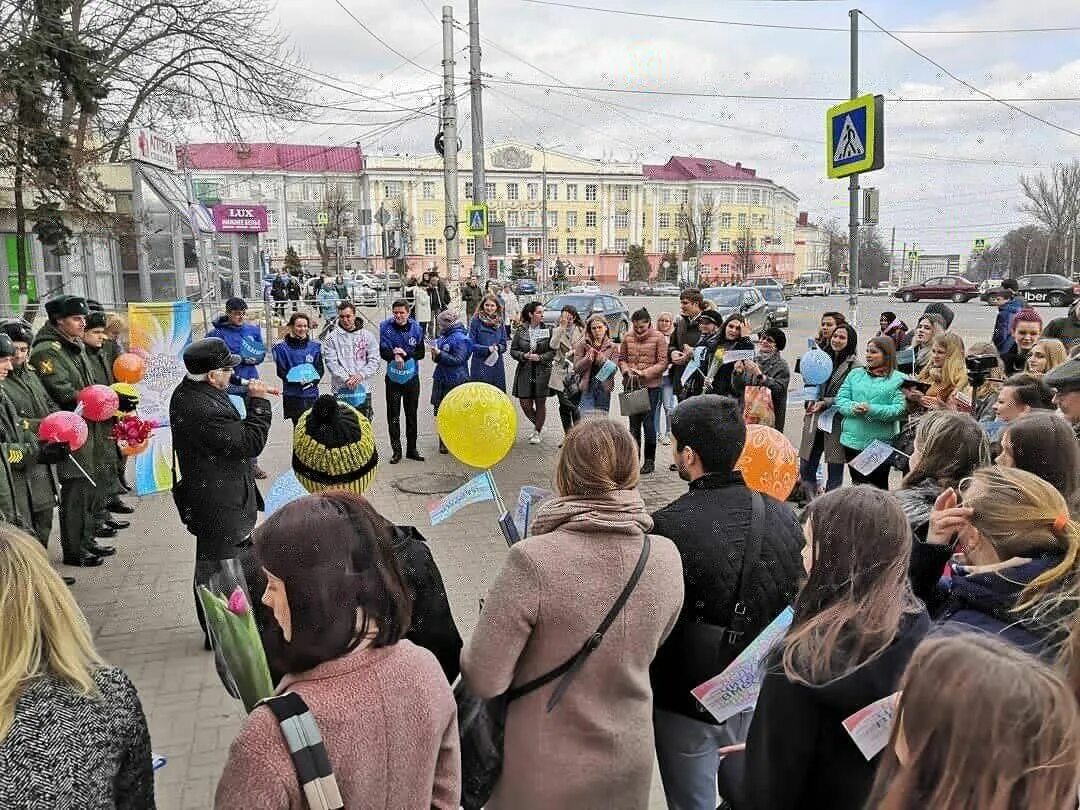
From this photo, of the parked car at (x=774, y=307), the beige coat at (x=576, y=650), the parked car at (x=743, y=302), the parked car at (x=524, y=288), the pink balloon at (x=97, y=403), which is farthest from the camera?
the parked car at (x=524, y=288)

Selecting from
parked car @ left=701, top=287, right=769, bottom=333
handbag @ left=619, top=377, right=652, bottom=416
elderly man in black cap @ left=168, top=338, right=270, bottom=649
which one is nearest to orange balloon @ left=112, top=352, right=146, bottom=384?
elderly man in black cap @ left=168, top=338, right=270, bottom=649

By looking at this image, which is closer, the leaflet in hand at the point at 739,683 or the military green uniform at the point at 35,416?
the leaflet in hand at the point at 739,683

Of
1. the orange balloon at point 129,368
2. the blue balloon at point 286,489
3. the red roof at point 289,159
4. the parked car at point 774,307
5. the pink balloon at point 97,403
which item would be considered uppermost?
the red roof at point 289,159

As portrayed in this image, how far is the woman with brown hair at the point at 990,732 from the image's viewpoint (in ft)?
3.88

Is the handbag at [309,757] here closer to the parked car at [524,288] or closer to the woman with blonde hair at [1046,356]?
the woman with blonde hair at [1046,356]

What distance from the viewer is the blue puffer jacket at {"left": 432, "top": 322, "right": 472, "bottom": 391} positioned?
905cm

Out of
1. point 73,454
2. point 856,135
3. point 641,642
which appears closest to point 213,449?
point 73,454

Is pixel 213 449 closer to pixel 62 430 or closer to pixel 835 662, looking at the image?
pixel 62 430

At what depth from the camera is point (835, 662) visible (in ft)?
6.12

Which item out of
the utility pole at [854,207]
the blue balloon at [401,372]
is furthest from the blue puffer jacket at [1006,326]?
the blue balloon at [401,372]

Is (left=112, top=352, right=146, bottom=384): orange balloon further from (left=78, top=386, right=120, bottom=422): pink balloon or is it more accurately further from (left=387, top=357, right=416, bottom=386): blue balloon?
(left=387, top=357, right=416, bottom=386): blue balloon

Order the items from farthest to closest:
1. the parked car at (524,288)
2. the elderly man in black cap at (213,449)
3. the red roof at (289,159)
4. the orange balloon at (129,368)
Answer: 1. the red roof at (289,159)
2. the parked car at (524,288)
3. the orange balloon at (129,368)
4. the elderly man in black cap at (213,449)

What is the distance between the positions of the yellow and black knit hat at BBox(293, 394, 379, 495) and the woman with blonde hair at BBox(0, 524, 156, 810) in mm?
1163

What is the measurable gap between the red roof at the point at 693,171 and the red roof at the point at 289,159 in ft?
110
